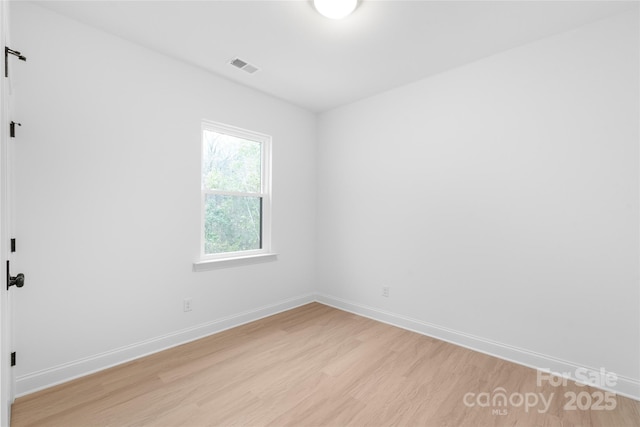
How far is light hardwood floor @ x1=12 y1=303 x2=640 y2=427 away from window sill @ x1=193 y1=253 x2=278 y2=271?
2.35 feet

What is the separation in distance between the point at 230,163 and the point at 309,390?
2428mm

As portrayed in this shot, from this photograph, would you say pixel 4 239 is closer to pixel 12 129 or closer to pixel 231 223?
pixel 12 129

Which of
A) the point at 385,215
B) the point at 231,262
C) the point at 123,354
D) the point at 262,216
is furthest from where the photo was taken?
the point at 262,216

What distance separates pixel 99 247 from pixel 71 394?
1039 mm

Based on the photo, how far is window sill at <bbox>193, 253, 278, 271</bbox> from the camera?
297 cm

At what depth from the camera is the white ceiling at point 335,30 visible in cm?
210

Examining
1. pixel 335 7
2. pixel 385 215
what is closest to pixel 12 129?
pixel 335 7

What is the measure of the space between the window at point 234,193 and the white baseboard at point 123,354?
69 cm

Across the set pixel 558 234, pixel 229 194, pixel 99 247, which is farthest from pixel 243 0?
pixel 558 234

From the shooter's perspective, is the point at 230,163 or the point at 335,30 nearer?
the point at 335,30

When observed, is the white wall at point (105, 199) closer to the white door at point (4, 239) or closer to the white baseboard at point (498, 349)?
the white door at point (4, 239)

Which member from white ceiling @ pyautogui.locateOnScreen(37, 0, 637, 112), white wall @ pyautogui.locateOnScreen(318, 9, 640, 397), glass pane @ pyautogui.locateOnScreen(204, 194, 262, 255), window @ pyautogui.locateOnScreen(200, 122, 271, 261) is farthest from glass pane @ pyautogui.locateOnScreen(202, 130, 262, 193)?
white wall @ pyautogui.locateOnScreen(318, 9, 640, 397)

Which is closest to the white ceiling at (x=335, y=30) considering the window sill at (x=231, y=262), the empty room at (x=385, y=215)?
the empty room at (x=385, y=215)

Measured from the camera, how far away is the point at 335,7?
204 cm
